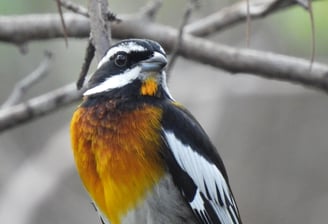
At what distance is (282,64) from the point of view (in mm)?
4770

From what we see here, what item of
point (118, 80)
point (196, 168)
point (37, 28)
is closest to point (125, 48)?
point (118, 80)

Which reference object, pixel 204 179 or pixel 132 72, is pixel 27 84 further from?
pixel 204 179

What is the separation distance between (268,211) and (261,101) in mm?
904

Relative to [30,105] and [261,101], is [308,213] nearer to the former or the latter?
[261,101]

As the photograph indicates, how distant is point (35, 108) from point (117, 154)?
0.77 metres

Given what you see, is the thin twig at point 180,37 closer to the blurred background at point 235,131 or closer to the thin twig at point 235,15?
A: the thin twig at point 235,15

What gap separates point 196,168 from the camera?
4438 mm

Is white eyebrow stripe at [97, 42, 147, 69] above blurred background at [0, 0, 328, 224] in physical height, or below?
above

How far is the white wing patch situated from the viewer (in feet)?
14.3

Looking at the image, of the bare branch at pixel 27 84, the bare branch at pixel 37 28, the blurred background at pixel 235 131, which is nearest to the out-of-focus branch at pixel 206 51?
the bare branch at pixel 37 28

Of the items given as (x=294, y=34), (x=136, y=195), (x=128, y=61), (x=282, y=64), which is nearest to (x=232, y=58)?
(x=282, y=64)

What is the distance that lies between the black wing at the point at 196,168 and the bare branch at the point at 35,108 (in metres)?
0.69

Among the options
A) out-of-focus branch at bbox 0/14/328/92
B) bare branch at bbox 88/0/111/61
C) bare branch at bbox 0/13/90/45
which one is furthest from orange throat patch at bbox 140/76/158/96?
bare branch at bbox 0/13/90/45

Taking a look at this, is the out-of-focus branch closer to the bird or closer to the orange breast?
the bird
